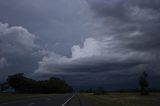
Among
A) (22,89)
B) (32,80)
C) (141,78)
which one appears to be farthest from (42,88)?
(141,78)

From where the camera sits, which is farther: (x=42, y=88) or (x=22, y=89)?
(x=42, y=88)

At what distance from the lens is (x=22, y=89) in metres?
170

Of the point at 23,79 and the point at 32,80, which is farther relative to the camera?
the point at 32,80

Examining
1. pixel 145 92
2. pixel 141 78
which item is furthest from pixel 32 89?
pixel 145 92

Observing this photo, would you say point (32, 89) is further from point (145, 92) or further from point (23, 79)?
point (145, 92)

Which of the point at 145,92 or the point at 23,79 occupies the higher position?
the point at 23,79

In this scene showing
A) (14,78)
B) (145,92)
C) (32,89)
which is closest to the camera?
(145,92)

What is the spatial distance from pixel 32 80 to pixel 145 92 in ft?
273

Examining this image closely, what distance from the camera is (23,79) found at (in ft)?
549

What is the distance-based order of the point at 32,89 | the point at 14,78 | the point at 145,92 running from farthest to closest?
the point at 32,89
the point at 14,78
the point at 145,92

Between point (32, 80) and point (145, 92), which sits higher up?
point (32, 80)

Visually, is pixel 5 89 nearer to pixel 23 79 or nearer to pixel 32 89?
pixel 23 79

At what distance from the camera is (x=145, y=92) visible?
137625 millimetres

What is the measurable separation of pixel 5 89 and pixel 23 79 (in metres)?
10.3
